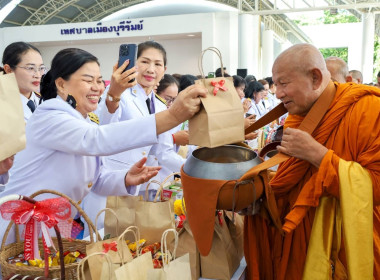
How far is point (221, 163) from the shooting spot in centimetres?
164

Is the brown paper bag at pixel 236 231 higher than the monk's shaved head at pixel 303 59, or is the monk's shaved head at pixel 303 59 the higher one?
the monk's shaved head at pixel 303 59

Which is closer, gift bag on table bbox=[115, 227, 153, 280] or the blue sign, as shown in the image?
gift bag on table bbox=[115, 227, 153, 280]

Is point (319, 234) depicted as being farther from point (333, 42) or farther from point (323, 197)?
point (333, 42)

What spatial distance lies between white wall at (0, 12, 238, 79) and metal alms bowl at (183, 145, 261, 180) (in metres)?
12.4

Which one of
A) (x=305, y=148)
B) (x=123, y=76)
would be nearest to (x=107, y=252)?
(x=305, y=148)

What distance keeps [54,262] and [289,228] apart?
3.07ft

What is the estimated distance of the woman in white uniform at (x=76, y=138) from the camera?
1.79 m

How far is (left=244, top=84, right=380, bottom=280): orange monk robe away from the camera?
1750 mm

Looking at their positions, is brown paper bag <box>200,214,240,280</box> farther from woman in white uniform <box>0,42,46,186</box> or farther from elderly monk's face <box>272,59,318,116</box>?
woman in white uniform <box>0,42,46,186</box>

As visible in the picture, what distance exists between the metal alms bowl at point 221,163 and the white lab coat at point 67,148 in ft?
0.68

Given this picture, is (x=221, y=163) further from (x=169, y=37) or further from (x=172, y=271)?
(x=169, y=37)

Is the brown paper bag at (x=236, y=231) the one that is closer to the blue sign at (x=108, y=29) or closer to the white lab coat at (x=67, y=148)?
the white lab coat at (x=67, y=148)

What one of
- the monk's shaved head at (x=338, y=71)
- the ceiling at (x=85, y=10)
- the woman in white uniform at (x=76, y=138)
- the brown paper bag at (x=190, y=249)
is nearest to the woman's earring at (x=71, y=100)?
the woman in white uniform at (x=76, y=138)

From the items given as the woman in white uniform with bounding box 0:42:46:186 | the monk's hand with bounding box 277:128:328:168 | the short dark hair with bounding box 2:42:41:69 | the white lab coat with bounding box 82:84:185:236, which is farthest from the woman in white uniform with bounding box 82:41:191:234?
the monk's hand with bounding box 277:128:328:168
